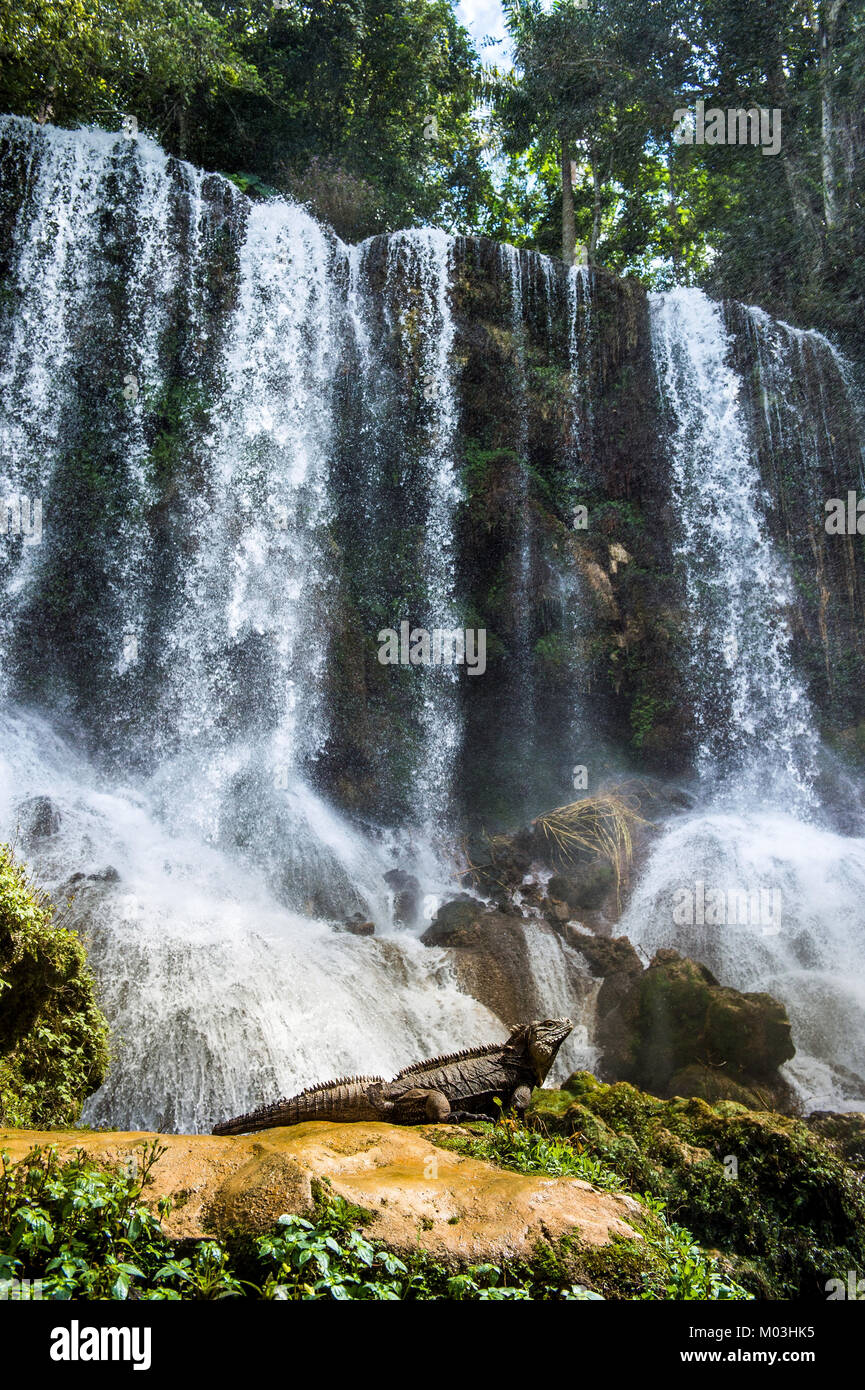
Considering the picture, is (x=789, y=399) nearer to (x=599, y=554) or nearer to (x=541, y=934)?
(x=599, y=554)

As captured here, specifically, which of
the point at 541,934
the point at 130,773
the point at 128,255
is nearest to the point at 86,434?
the point at 128,255

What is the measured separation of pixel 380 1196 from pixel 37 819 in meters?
7.86

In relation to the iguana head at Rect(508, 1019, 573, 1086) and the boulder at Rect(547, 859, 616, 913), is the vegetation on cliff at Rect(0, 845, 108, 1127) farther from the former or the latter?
the boulder at Rect(547, 859, 616, 913)

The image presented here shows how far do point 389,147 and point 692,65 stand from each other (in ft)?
23.9

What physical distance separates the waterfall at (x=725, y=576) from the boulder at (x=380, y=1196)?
1159cm

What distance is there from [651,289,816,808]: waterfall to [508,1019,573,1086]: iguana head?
29.3 ft

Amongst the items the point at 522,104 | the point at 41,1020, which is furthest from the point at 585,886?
the point at 522,104

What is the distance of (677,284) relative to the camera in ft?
70.2

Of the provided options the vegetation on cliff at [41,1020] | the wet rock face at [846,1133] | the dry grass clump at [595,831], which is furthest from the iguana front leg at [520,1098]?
the dry grass clump at [595,831]

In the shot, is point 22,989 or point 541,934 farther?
point 541,934

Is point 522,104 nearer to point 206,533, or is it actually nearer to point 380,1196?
point 206,533

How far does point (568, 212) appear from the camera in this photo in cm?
1994

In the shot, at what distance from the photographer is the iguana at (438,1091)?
571 cm
